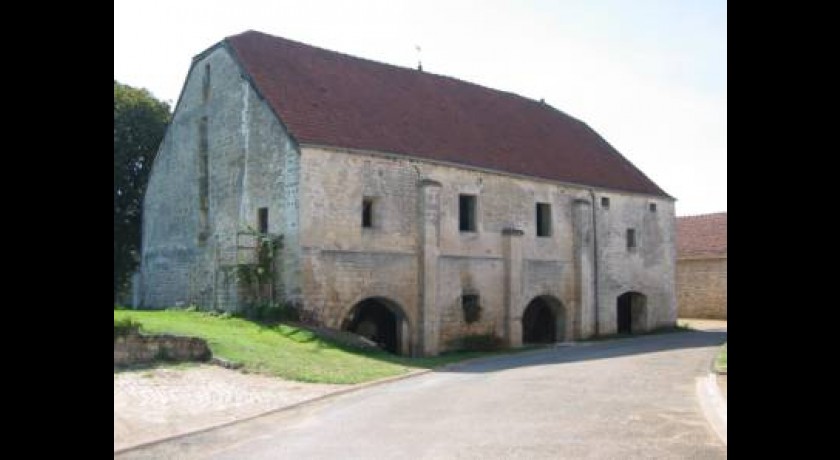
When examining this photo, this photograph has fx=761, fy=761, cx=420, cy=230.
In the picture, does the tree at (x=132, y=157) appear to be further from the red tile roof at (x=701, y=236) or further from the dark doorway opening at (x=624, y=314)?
the red tile roof at (x=701, y=236)

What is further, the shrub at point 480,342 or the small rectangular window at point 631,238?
the small rectangular window at point 631,238

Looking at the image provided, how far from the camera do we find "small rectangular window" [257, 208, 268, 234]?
21734 mm

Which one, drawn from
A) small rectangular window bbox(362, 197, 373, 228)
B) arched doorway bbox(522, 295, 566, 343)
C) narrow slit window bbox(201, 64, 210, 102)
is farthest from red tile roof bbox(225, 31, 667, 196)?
arched doorway bbox(522, 295, 566, 343)

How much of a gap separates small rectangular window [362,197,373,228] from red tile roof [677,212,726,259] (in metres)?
21.7

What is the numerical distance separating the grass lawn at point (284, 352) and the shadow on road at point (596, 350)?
4.09 ft

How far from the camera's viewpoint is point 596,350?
21766 mm

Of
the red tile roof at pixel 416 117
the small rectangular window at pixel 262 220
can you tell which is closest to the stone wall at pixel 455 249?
the red tile roof at pixel 416 117

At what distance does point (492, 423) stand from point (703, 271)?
30759 mm

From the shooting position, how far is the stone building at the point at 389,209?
2086 cm

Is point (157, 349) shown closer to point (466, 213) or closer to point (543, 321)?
point (466, 213)

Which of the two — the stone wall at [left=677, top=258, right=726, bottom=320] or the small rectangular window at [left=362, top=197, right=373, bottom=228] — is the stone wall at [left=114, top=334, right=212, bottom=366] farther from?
the stone wall at [left=677, top=258, right=726, bottom=320]
